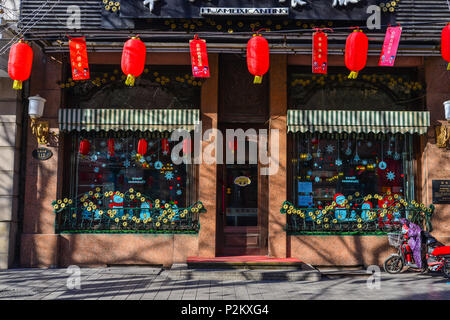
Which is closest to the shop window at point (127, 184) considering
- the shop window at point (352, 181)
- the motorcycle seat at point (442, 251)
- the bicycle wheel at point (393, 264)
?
the shop window at point (352, 181)

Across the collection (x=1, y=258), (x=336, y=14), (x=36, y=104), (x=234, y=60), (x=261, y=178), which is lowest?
(x=1, y=258)

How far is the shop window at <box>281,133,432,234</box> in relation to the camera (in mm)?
10859

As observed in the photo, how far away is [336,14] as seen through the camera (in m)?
10.2

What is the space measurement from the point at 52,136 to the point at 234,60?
5095mm

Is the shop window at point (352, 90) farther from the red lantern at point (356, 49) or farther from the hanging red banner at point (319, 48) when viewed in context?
the red lantern at point (356, 49)

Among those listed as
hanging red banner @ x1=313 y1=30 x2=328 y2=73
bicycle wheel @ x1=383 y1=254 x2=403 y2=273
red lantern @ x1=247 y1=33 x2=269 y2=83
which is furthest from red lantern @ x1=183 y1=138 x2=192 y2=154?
bicycle wheel @ x1=383 y1=254 x2=403 y2=273

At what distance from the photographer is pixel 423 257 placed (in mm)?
9742

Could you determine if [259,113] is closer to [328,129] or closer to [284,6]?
[328,129]

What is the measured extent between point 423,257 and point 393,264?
0.68 m

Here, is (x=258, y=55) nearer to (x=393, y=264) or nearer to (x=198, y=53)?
(x=198, y=53)

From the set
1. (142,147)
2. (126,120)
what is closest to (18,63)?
(126,120)

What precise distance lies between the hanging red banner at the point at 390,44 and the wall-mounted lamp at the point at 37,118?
8099 millimetres

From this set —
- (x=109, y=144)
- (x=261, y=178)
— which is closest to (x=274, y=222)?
(x=261, y=178)

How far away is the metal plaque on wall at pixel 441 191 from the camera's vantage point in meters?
10.7
